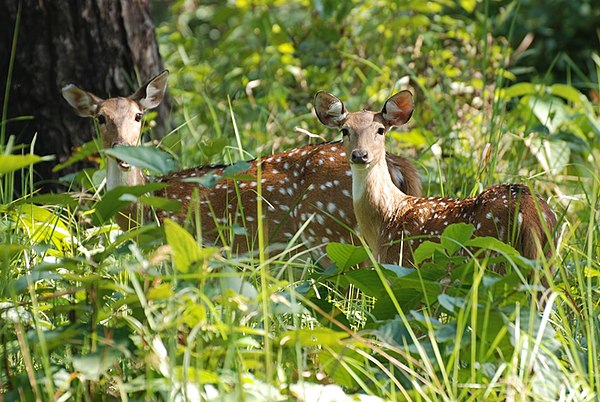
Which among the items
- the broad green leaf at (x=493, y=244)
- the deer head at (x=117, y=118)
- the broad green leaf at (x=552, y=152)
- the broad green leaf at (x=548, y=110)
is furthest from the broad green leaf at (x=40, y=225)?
the broad green leaf at (x=548, y=110)

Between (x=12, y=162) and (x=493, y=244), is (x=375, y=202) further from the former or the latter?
(x=12, y=162)

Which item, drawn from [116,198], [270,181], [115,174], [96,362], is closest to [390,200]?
[270,181]

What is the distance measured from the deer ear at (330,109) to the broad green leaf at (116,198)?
5.07 feet

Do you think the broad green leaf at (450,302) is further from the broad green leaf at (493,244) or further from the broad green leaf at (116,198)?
the broad green leaf at (116,198)

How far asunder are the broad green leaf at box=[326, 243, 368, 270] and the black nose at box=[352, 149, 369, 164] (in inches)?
43.8

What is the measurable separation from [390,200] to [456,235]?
127cm

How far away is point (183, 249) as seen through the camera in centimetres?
257

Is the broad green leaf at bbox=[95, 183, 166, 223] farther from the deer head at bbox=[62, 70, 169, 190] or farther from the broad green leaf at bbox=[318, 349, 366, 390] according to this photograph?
the deer head at bbox=[62, 70, 169, 190]

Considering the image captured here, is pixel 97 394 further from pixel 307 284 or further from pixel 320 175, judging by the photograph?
pixel 320 175

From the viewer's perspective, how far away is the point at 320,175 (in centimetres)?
468

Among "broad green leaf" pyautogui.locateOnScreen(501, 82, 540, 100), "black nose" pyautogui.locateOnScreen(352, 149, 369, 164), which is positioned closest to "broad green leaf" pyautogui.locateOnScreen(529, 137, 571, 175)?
"broad green leaf" pyautogui.locateOnScreen(501, 82, 540, 100)

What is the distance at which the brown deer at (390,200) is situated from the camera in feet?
12.2

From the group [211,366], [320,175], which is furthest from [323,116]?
[211,366]

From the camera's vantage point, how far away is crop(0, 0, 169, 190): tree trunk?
5.23 m
